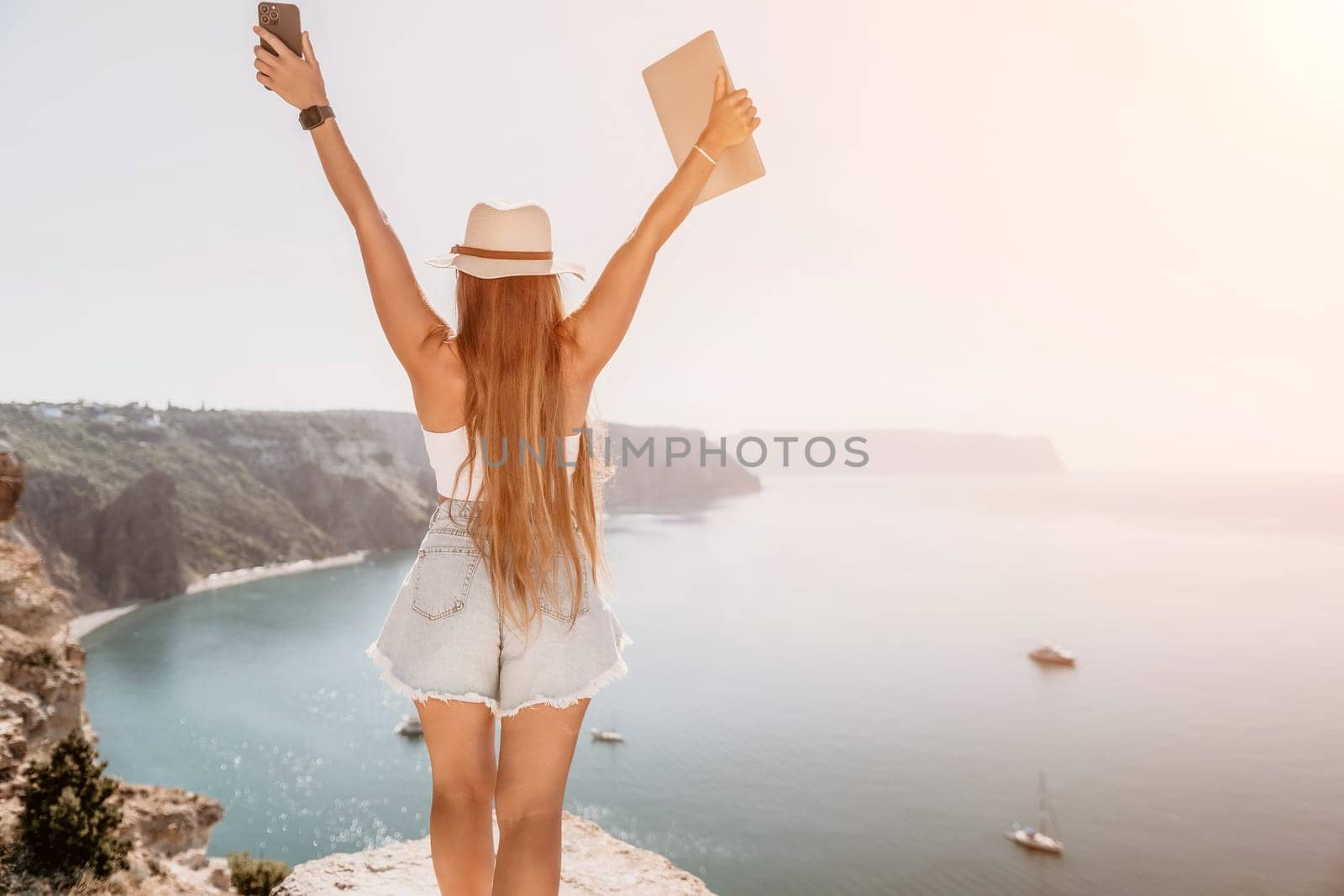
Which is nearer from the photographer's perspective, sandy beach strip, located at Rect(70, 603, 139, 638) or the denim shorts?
the denim shorts

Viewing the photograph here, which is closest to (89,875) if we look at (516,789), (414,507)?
(516,789)

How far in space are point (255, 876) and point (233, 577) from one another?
49254 mm

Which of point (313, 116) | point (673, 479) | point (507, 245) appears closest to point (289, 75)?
point (313, 116)

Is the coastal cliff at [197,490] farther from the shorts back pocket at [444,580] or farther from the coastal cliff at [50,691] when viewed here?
the shorts back pocket at [444,580]

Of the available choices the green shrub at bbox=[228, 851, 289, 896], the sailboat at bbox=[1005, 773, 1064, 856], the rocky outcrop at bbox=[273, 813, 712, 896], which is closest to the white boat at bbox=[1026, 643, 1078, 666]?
the sailboat at bbox=[1005, 773, 1064, 856]

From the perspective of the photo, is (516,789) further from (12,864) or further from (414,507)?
(414,507)

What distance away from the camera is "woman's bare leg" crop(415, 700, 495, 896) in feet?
4.33

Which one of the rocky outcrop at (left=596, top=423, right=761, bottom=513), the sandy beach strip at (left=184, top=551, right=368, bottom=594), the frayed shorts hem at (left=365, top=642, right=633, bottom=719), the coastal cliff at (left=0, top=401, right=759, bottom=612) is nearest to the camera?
the frayed shorts hem at (left=365, top=642, right=633, bottom=719)

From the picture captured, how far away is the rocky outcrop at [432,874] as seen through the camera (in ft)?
9.96

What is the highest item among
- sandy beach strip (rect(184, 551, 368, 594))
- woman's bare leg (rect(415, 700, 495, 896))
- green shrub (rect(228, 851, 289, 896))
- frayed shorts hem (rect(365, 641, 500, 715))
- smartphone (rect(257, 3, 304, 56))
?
smartphone (rect(257, 3, 304, 56))

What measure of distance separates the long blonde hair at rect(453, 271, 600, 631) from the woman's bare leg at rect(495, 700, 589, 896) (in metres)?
0.15

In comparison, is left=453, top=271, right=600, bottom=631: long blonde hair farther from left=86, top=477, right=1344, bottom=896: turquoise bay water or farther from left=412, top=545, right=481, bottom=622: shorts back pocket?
left=86, top=477, right=1344, bottom=896: turquoise bay water

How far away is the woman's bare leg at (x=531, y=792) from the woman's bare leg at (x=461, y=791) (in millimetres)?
68

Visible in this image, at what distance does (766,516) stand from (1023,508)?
114ft
